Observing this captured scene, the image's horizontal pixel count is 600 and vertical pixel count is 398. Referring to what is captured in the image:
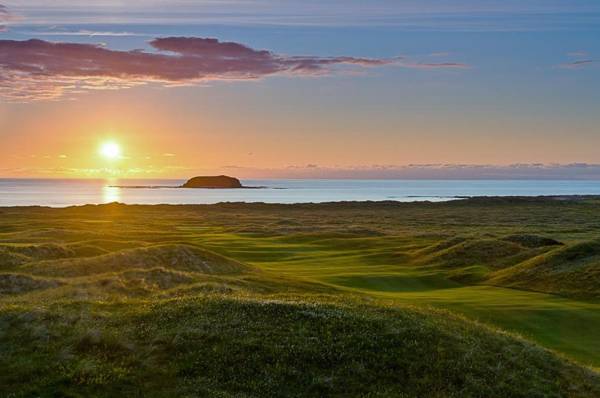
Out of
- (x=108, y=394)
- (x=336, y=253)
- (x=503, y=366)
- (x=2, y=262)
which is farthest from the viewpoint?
(x=336, y=253)

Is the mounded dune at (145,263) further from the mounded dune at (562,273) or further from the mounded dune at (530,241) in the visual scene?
the mounded dune at (530,241)

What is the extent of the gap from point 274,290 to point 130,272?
8903 mm

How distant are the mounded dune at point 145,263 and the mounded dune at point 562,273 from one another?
21.7 metres

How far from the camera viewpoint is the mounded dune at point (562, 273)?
143ft

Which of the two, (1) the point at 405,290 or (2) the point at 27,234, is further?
(2) the point at 27,234

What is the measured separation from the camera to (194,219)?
143875 millimetres

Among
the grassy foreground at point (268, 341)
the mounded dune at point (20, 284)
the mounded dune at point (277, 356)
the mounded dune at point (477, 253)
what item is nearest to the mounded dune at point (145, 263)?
A: the grassy foreground at point (268, 341)

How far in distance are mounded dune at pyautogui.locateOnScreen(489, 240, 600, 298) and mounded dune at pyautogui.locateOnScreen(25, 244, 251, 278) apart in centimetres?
2167

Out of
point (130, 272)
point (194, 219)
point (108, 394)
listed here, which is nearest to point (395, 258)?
point (130, 272)

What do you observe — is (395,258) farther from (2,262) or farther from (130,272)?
(2,262)

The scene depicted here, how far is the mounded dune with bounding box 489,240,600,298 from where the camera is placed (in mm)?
43625

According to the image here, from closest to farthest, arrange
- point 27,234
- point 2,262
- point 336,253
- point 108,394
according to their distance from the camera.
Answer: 1. point 108,394
2. point 2,262
3. point 27,234
4. point 336,253

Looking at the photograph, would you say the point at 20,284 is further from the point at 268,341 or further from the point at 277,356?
the point at 277,356

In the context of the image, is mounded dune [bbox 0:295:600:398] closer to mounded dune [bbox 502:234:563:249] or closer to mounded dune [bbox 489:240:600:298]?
mounded dune [bbox 489:240:600:298]
